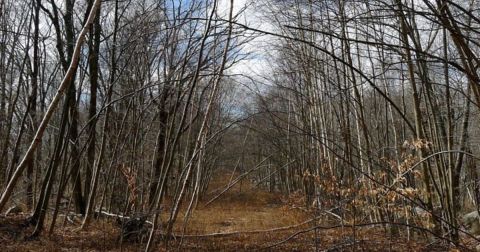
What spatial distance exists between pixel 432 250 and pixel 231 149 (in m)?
27.8

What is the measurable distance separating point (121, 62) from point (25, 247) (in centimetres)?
430

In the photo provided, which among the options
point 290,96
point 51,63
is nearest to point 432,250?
point 290,96

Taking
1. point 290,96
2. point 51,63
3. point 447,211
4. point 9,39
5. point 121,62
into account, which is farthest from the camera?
point 290,96

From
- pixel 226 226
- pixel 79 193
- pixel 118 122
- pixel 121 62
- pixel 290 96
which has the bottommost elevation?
pixel 226 226

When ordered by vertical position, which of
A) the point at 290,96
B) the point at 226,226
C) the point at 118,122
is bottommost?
the point at 226,226

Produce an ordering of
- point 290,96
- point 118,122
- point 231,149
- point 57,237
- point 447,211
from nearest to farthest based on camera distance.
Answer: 1. point 447,211
2. point 57,237
3. point 118,122
4. point 290,96
5. point 231,149

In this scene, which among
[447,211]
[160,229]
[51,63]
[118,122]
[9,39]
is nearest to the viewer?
[447,211]

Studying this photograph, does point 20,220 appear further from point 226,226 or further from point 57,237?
point 226,226

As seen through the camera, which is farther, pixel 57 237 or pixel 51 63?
pixel 51 63

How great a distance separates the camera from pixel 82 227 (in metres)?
8.57

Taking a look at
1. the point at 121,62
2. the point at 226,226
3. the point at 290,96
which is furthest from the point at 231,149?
the point at 121,62

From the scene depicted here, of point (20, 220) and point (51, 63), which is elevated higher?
point (51, 63)

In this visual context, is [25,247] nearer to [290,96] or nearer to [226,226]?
[226,226]

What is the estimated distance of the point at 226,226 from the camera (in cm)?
1330
